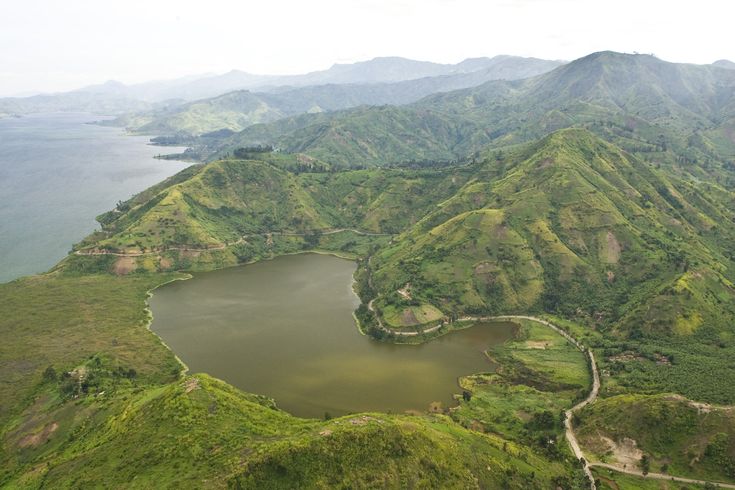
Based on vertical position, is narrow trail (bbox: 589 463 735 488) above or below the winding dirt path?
above

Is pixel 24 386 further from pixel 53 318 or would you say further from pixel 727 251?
pixel 727 251

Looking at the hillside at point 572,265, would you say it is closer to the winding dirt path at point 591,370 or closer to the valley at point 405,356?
the valley at point 405,356

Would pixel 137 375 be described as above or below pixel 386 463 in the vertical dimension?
below

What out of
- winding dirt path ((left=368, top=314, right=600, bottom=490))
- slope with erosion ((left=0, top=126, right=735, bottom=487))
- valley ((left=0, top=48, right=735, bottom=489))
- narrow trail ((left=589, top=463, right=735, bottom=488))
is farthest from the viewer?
winding dirt path ((left=368, top=314, right=600, bottom=490))

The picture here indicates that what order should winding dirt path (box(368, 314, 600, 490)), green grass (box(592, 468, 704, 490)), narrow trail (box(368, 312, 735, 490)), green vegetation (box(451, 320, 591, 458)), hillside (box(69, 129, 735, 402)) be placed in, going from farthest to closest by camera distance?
hillside (box(69, 129, 735, 402))
green vegetation (box(451, 320, 591, 458))
winding dirt path (box(368, 314, 600, 490))
narrow trail (box(368, 312, 735, 490))
green grass (box(592, 468, 704, 490))

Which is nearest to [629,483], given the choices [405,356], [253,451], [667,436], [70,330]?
[667,436]

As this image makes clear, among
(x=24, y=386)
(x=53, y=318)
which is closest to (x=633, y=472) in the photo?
(x=24, y=386)

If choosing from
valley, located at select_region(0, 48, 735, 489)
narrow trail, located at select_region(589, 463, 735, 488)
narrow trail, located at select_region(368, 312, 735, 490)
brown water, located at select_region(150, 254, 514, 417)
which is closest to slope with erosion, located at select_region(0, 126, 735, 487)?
valley, located at select_region(0, 48, 735, 489)

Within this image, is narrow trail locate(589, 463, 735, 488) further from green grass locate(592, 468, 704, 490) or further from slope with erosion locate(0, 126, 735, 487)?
slope with erosion locate(0, 126, 735, 487)
